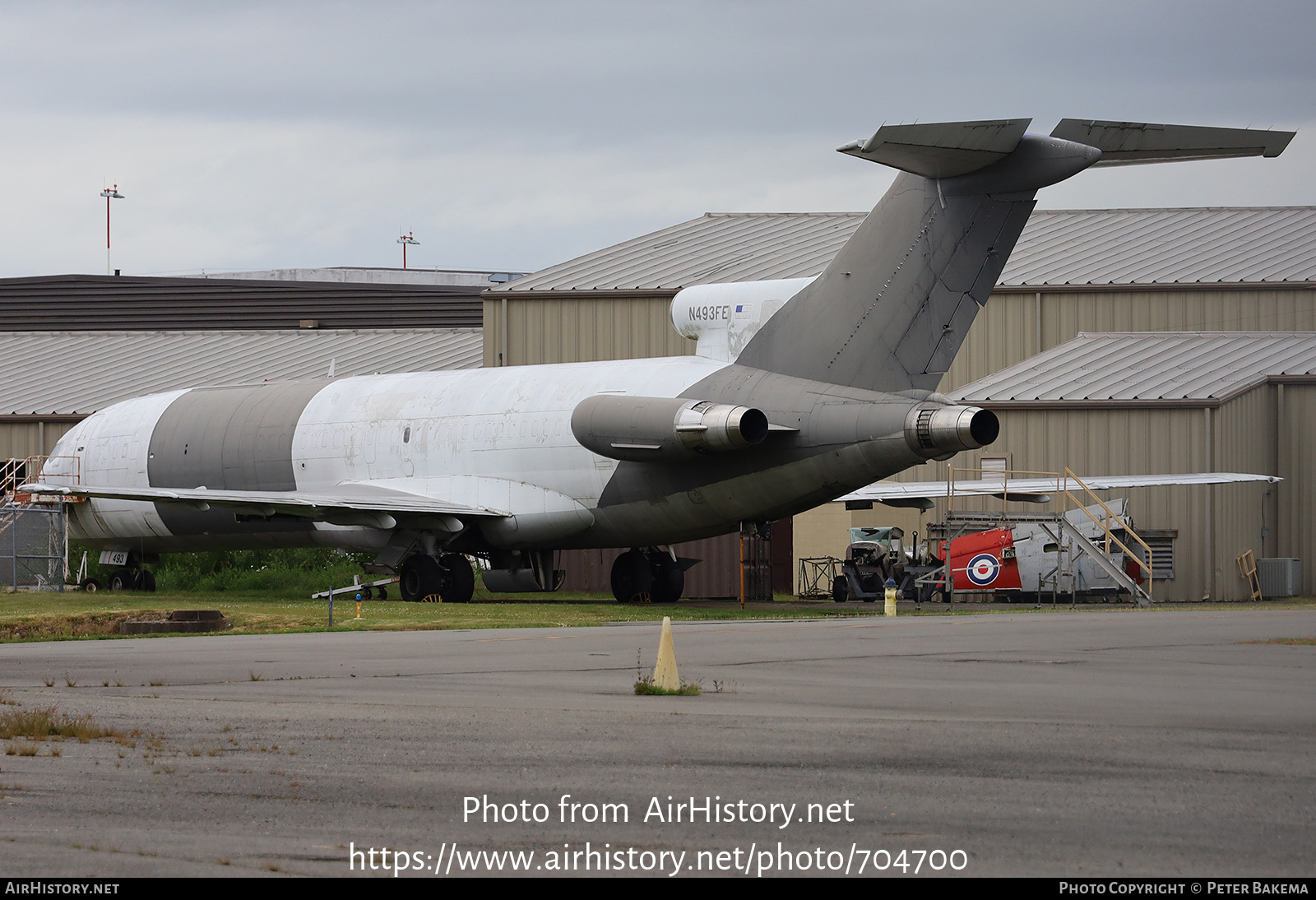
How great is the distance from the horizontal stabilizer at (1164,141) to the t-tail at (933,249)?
18mm

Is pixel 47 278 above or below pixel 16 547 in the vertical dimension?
above

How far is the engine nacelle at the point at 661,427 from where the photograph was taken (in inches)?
908

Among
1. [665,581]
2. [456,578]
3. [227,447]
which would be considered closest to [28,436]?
[227,447]

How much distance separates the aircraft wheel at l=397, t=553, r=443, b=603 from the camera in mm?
28188

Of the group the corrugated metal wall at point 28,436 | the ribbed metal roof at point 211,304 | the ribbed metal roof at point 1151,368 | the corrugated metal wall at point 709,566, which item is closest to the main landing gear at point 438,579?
the corrugated metal wall at point 709,566

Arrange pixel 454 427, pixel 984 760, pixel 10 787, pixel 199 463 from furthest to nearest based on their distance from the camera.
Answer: pixel 199 463, pixel 454 427, pixel 984 760, pixel 10 787

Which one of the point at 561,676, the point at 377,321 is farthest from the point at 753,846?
the point at 377,321

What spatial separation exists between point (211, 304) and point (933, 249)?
4469 cm

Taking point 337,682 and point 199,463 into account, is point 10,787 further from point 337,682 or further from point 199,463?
point 199,463

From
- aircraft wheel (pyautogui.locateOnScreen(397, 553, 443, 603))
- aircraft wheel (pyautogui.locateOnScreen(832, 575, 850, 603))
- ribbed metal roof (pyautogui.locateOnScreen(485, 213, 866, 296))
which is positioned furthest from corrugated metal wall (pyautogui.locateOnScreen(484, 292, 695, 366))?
aircraft wheel (pyautogui.locateOnScreen(397, 553, 443, 603))

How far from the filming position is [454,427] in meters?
28.7

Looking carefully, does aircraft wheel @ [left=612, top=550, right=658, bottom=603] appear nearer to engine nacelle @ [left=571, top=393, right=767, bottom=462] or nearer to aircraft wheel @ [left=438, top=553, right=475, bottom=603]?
aircraft wheel @ [left=438, top=553, right=475, bottom=603]

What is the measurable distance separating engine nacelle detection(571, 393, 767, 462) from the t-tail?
5.01 ft

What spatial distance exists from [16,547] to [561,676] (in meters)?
24.8
